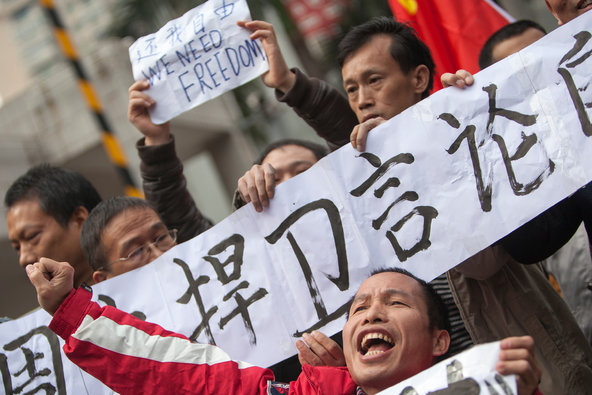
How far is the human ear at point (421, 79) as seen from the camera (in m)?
2.64

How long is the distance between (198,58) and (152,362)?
118cm

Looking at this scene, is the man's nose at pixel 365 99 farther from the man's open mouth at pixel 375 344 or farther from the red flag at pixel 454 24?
the red flag at pixel 454 24

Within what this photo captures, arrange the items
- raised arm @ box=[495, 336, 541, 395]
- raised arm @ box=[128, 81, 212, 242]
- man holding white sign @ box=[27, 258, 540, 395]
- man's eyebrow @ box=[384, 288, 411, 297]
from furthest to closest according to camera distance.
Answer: raised arm @ box=[128, 81, 212, 242], man's eyebrow @ box=[384, 288, 411, 297], man holding white sign @ box=[27, 258, 540, 395], raised arm @ box=[495, 336, 541, 395]

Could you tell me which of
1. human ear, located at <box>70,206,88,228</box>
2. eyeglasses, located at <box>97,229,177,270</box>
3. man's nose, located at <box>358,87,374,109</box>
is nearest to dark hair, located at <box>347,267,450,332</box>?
man's nose, located at <box>358,87,374,109</box>

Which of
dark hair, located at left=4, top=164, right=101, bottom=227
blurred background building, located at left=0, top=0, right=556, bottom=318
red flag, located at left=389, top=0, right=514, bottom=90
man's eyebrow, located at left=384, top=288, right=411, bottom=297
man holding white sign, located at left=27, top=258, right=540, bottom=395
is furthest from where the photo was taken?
blurred background building, located at left=0, top=0, right=556, bottom=318

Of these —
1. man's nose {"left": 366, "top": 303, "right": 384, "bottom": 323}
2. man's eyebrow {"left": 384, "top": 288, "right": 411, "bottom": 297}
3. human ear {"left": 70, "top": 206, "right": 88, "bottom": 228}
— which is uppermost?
human ear {"left": 70, "top": 206, "right": 88, "bottom": 228}

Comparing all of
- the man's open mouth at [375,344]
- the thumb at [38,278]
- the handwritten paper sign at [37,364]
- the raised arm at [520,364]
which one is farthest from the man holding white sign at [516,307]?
the handwritten paper sign at [37,364]

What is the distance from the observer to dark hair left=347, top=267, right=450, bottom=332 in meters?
2.04

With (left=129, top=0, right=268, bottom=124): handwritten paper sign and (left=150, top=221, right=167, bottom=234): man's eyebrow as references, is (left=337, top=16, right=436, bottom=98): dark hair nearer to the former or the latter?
(left=129, top=0, right=268, bottom=124): handwritten paper sign

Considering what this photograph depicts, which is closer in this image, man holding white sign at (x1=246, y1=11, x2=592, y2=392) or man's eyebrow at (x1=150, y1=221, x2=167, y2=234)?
man holding white sign at (x1=246, y1=11, x2=592, y2=392)

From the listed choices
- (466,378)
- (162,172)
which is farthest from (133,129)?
(466,378)

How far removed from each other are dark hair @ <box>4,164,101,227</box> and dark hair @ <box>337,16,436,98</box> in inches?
51.6

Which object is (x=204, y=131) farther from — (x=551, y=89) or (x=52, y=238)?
(x=551, y=89)

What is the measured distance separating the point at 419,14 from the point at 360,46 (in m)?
1.24
